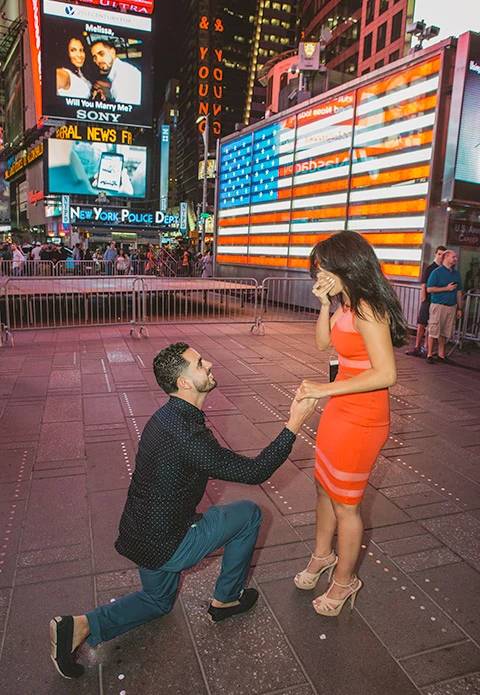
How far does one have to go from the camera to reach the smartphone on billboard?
4353 cm

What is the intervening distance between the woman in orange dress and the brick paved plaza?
352mm

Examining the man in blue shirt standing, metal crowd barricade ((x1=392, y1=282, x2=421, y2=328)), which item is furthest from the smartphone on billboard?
the man in blue shirt standing

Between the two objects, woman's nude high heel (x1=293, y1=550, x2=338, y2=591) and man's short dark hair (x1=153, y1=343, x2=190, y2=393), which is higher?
man's short dark hair (x1=153, y1=343, x2=190, y2=393)

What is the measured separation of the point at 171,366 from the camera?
221 centimetres

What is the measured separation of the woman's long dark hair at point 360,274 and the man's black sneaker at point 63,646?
1.89 metres

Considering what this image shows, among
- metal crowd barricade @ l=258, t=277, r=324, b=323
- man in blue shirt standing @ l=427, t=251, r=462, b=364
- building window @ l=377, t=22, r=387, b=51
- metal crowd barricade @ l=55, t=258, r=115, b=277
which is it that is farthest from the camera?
building window @ l=377, t=22, r=387, b=51

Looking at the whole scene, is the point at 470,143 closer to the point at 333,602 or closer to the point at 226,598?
the point at 333,602

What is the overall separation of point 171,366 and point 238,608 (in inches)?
54.6

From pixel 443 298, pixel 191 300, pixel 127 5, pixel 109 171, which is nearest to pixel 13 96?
pixel 109 171

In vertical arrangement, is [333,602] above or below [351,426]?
below

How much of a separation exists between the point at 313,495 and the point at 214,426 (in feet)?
5.79

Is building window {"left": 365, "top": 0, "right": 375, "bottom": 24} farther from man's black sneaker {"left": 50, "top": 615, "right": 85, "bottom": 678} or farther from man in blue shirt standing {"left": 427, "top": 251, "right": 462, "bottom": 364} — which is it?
man's black sneaker {"left": 50, "top": 615, "right": 85, "bottom": 678}

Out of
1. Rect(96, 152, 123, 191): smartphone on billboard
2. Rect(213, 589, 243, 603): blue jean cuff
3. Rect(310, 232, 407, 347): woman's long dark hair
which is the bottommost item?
Rect(213, 589, 243, 603): blue jean cuff

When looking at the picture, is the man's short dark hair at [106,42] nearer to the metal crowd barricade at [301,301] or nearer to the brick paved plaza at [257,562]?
the metal crowd barricade at [301,301]
